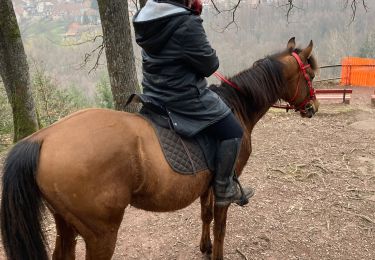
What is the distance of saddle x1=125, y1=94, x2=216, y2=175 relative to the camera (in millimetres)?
2889

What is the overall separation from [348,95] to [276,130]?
396 cm

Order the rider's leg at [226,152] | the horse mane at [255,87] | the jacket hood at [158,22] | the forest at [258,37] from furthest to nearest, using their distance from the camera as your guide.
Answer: the forest at [258,37]
the horse mane at [255,87]
the rider's leg at [226,152]
the jacket hood at [158,22]

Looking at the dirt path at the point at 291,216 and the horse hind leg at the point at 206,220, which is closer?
the horse hind leg at the point at 206,220

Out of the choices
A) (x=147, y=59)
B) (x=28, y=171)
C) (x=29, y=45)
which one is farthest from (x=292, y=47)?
(x=29, y=45)

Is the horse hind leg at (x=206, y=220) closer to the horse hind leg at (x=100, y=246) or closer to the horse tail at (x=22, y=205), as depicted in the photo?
the horse hind leg at (x=100, y=246)

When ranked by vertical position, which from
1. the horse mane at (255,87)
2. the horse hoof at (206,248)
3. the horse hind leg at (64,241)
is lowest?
the horse hoof at (206,248)

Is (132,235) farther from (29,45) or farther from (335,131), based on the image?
(29,45)

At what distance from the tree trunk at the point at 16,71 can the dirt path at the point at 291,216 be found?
331cm

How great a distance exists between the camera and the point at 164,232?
4.70 meters

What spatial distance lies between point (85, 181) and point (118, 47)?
12.2 ft

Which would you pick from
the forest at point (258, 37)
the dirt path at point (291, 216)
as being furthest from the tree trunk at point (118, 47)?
the forest at point (258, 37)

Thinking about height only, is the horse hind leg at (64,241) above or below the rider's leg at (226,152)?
below

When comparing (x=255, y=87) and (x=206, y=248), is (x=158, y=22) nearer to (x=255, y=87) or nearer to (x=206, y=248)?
(x=255, y=87)

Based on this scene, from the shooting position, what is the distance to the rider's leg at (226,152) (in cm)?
313
